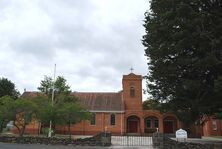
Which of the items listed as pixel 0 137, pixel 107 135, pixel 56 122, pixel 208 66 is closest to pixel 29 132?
pixel 56 122

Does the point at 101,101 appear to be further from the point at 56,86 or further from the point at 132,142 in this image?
the point at 132,142

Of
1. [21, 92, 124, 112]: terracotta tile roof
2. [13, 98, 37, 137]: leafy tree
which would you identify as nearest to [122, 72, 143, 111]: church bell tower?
[21, 92, 124, 112]: terracotta tile roof

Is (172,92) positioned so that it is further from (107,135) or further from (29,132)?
(29,132)

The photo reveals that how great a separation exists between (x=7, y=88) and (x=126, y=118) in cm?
2842

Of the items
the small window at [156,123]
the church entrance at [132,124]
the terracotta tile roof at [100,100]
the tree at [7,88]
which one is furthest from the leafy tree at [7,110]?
the tree at [7,88]

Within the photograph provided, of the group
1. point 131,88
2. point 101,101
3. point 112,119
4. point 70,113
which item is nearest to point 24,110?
point 70,113

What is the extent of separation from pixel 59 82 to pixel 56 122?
399 inches

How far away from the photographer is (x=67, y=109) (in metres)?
37.8

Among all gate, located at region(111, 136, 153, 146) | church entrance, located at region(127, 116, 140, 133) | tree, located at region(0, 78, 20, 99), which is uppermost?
tree, located at region(0, 78, 20, 99)

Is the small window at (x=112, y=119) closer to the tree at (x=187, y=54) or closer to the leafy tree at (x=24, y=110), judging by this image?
the leafy tree at (x=24, y=110)

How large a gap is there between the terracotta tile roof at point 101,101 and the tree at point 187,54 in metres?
28.4

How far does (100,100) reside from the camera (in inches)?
2367

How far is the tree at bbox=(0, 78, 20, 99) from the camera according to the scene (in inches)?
2795

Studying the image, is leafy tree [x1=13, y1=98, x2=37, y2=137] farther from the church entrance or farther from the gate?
the church entrance
